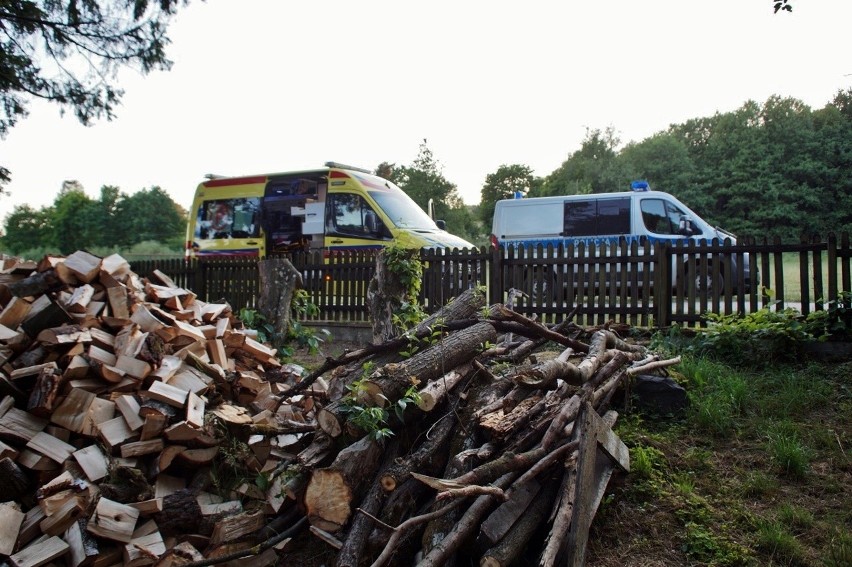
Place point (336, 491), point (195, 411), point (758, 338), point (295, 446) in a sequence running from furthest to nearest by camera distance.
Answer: point (758, 338) < point (295, 446) < point (195, 411) < point (336, 491)

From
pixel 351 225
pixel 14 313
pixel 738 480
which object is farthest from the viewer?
pixel 351 225

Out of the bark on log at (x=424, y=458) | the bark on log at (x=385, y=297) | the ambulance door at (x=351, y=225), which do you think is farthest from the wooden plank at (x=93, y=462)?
the ambulance door at (x=351, y=225)

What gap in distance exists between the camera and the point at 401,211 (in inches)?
467

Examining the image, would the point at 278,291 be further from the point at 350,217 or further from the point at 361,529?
the point at 361,529

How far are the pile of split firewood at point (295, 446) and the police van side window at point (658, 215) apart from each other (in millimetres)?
9172

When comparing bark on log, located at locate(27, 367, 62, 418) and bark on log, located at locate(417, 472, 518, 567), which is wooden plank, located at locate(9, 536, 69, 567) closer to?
bark on log, located at locate(27, 367, 62, 418)

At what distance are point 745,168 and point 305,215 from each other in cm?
3036

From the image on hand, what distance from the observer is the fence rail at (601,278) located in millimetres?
7141

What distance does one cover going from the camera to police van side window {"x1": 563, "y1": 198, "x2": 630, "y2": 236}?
44.9ft

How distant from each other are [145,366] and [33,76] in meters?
6.64

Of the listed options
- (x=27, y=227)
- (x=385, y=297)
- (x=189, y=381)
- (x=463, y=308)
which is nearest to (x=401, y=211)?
(x=385, y=297)

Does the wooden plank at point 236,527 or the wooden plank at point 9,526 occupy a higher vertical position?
the wooden plank at point 9,526

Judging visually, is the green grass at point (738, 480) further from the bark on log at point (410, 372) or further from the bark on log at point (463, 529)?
the bark on log at point (410, 372)

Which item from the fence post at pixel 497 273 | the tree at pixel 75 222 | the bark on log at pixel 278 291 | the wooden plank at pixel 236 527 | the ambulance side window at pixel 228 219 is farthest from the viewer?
the tree at pixel 75 222
